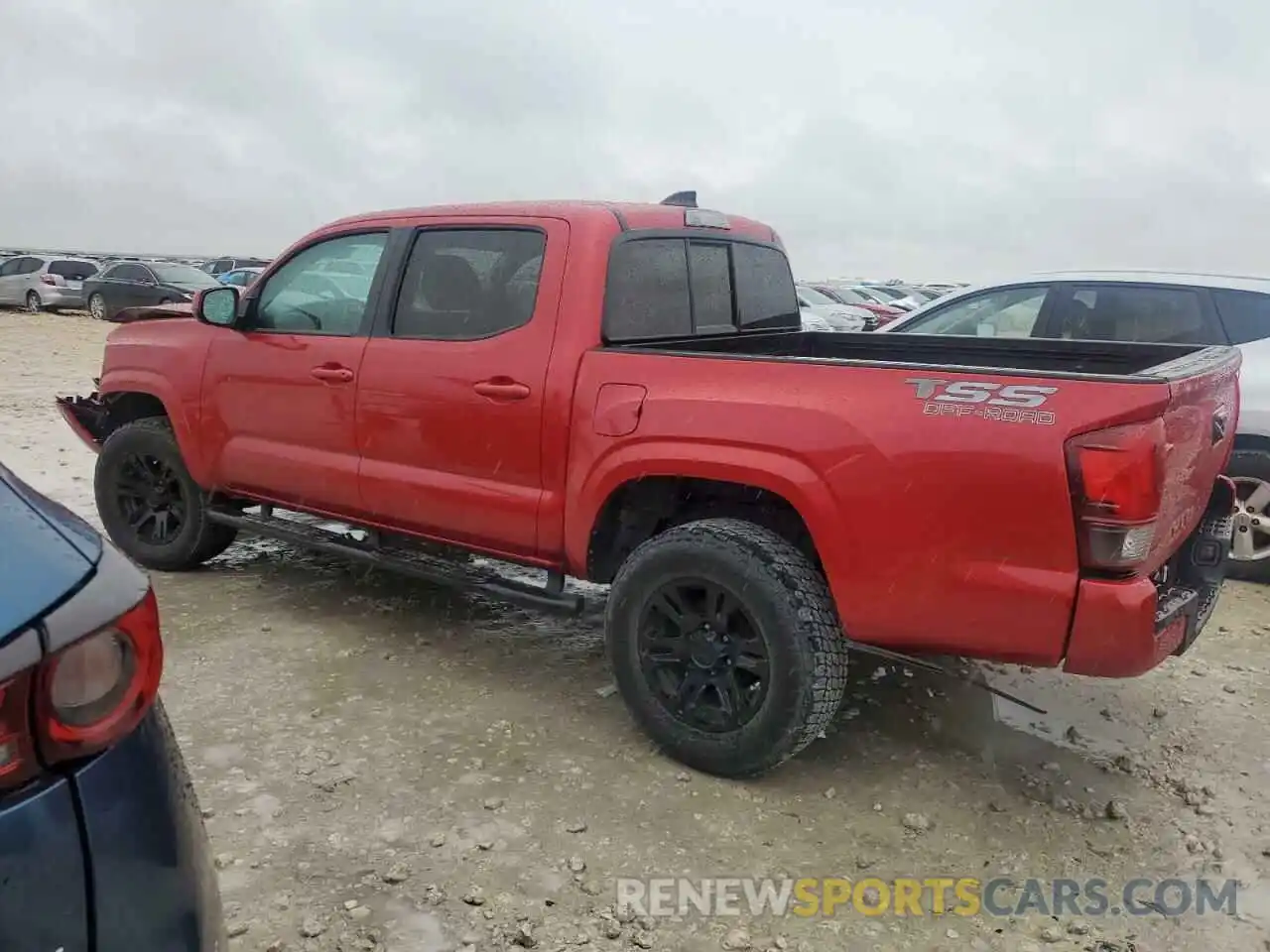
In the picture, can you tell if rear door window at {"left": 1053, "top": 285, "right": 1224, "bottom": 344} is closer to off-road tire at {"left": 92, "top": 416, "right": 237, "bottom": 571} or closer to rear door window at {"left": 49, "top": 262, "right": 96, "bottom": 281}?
off-road tire at {"left": 92, "top": 416, "right": 237, "bottom": 571}

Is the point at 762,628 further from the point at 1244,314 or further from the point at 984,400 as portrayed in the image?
the point at 1244,314

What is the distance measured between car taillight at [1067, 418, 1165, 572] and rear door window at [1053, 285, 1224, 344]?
3.32 m

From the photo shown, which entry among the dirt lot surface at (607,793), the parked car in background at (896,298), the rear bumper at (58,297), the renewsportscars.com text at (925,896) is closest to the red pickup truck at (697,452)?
the dirt lot surface at (607,793)

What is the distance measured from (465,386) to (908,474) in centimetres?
175

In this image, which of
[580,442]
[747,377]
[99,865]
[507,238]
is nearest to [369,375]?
[507,238]

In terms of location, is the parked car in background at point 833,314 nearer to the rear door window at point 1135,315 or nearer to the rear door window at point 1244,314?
the rear door window at point 1135,315

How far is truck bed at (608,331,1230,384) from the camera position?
3785mm

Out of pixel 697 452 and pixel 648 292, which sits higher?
pixel 648 292

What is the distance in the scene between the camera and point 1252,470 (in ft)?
17.9

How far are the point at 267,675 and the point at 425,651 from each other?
0.65 m

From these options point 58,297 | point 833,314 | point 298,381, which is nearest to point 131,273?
point 58,297

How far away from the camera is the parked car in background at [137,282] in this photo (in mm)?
20953

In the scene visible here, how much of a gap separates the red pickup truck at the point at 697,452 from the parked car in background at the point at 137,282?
56.6 ft

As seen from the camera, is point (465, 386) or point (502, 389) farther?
point (465, 386)
